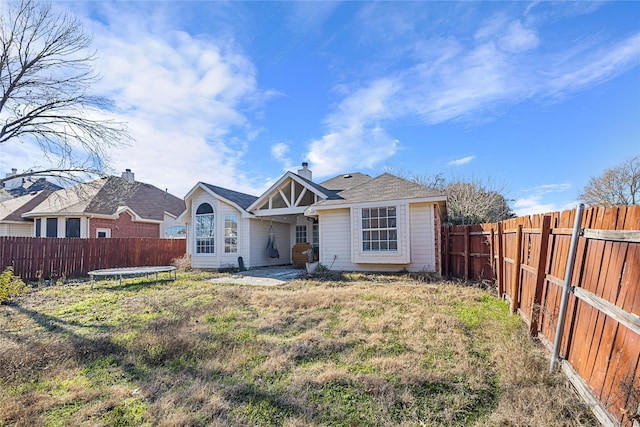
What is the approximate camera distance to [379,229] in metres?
11.0

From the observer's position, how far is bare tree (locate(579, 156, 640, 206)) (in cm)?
2044

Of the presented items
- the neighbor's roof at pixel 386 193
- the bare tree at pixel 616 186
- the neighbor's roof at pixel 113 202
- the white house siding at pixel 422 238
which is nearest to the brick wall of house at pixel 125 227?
the neighbor's roof at pixel 113 202

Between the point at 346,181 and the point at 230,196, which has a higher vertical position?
the point at 346,181

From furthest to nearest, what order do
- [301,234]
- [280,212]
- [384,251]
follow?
[301,234]
[280,212]
[384,251]

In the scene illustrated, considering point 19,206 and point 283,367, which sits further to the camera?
point 19,206

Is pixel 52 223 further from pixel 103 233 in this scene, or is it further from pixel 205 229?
pixel 205 229

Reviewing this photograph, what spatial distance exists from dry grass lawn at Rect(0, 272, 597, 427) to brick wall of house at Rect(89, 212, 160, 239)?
13.4 m

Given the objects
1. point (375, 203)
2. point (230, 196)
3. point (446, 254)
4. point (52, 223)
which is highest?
point (230, 196)

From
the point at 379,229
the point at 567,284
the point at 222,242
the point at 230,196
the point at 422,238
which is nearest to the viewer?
the point at 567,284

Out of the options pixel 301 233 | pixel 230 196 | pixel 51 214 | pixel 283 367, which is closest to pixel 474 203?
pixel 301 233

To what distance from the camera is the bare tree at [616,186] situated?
20438 mm

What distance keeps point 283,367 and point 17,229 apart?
87.1 ft

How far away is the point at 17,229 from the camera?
20922mm

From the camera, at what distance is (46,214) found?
59.1 feet
